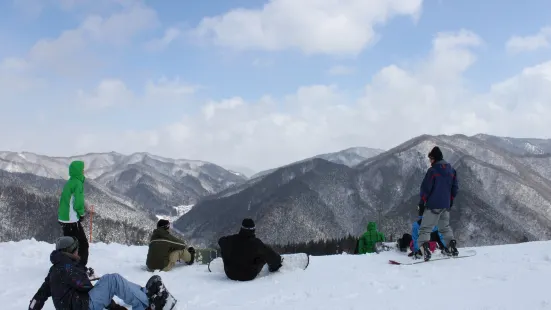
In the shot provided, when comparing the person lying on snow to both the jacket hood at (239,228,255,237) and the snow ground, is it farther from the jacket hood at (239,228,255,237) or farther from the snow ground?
the jacket hood at (239,228,255,237)

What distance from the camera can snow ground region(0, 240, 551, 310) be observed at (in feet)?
23.3

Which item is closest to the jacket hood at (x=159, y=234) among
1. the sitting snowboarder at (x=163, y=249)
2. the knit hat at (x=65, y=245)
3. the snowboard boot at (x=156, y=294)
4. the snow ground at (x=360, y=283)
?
the sitting snowboarder at (x=163, y=249)

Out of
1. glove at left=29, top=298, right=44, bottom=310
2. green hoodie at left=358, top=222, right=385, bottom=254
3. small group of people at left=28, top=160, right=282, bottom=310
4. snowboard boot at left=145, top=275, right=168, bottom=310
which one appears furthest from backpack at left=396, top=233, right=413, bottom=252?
glove at left=29, top=298, right=44, bottom=310

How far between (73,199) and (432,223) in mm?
9106

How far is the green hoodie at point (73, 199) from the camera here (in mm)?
10320

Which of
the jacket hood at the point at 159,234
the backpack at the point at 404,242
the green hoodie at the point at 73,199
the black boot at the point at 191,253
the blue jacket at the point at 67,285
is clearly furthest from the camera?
the backpack at the point at 404,242

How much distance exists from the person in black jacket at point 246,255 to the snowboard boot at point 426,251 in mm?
3889

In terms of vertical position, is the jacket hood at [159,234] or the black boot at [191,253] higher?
the jacket hood at [159,234]

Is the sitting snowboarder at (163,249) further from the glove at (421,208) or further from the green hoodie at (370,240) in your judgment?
the green hoodie at (370,240)

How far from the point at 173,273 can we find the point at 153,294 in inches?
160

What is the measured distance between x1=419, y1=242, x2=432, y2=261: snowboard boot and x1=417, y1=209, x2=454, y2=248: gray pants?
0.35 ft

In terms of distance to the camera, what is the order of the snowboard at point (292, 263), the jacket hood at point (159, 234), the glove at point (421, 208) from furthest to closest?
the jacket hood at point (159, 234) < the glove at point (421, 208) < the snowboard at point (292, 263)

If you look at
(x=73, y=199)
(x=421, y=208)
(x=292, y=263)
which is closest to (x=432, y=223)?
(x=421, y=208)

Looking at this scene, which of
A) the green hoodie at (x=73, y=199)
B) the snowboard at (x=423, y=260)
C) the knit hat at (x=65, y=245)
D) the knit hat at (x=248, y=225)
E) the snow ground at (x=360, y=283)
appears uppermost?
the green hoodie at (x=73, y=199)
